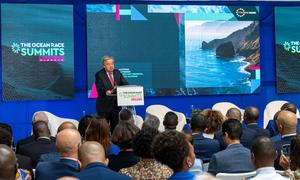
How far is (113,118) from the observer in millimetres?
8125

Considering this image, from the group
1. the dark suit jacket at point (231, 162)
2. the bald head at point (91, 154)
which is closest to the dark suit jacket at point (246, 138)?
the dark suit jacket at point (231, 162)

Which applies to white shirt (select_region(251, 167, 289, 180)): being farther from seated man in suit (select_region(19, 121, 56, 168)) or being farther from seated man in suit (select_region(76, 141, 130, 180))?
seated man in suit (select_region(19, 121, 56, 168))

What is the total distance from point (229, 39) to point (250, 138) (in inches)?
197

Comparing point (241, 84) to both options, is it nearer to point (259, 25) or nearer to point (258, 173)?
point (259, 25)

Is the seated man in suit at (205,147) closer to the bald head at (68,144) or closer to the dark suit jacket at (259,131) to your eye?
the dark suit jacket at (259,131)

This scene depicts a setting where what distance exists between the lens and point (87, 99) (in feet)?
30.2

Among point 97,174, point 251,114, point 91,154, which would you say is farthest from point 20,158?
point 251,114

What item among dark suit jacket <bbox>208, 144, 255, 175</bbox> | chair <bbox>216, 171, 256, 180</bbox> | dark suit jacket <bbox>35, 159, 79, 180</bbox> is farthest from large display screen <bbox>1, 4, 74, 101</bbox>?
chair <bbox>216, 171, 256, 180</bbox>

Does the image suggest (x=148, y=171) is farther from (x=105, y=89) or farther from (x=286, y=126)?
(x=105, y=89)

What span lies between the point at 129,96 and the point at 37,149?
3078 mm

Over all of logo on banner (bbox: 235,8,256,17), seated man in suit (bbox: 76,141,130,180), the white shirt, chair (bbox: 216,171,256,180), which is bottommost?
chair (bbox: 216,171,256,180)

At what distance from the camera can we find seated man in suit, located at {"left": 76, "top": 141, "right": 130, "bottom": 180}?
302 cm

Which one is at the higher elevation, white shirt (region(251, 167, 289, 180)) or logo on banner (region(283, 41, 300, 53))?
logo on banner (region(283, 41, 300, 53))

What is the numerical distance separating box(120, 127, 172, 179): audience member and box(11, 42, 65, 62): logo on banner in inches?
228
